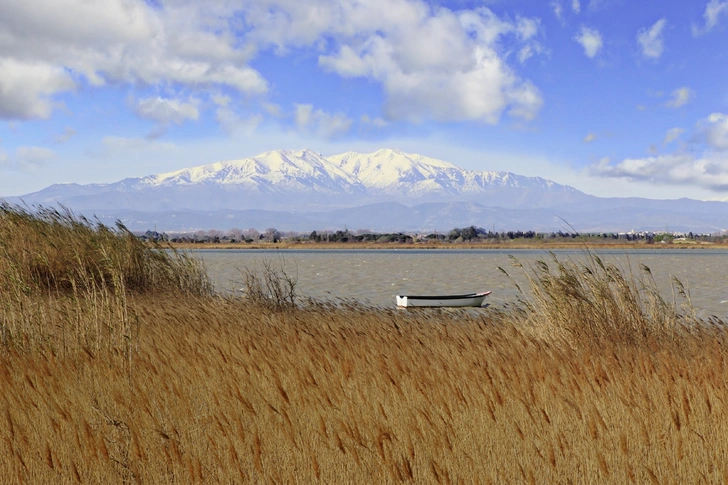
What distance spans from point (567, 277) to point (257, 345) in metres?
4.98

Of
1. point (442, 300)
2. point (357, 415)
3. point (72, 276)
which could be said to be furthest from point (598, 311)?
point (442, 300)

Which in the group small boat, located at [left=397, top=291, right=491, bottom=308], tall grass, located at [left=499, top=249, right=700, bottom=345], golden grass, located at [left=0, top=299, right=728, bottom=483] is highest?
tall grass, located at [left=499, top=249, right=700, bottom=345]

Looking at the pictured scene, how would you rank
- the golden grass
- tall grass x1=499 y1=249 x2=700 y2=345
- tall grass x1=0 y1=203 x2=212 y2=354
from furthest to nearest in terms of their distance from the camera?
tall grass x1=499 y1=249 x2=700 y2=345 → tall grass x1=0 y1=203 x2=212 y2=354 → the golden grass

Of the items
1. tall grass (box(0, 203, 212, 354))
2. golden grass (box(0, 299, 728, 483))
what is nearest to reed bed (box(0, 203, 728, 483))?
golden grass (box(0, 299, 728, 483))

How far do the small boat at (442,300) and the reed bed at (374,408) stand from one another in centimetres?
1311

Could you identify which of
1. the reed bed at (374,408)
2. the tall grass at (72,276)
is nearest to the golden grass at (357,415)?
the reed bed at (374,408)

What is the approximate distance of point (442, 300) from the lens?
2486cm

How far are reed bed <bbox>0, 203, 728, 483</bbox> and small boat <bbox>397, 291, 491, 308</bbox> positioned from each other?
1311cm

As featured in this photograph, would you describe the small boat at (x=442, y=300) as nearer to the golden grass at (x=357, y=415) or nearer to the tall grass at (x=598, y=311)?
the tall grass at (x=598, y=311)

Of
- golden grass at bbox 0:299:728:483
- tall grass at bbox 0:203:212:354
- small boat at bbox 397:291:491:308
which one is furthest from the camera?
small boat at bbox 397:291:491:308

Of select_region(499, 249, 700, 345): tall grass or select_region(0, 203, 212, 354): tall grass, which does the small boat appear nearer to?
select_region(0, 203, 212, 354): tall grass

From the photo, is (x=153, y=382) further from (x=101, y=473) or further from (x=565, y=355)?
(x=565, y=355)

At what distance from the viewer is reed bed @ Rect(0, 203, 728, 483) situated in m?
4.96

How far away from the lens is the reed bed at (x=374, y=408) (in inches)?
195
